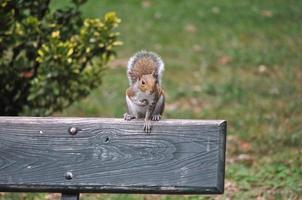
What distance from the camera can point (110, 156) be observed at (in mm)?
2850

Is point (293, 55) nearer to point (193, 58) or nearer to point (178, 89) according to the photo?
point (193, 58)

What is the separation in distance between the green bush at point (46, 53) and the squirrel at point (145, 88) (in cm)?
131

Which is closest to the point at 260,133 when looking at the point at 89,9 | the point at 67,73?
the point at 67,73

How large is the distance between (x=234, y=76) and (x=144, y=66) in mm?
4833

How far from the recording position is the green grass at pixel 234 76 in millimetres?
5117

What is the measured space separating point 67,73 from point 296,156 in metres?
1.79

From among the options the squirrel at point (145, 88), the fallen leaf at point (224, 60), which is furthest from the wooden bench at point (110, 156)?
the fallen leaf at point (224, 60)

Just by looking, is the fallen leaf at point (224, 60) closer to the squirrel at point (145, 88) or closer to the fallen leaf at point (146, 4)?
the fallen leaf at point (146, 4)

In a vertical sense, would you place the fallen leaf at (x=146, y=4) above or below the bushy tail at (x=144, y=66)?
above

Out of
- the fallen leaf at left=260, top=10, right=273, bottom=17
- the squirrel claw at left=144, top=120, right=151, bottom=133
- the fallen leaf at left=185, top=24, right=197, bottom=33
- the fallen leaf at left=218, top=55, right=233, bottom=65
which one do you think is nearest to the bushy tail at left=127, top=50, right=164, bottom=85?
the squirrel claw at left=144, top=120, right=151, bottom=133

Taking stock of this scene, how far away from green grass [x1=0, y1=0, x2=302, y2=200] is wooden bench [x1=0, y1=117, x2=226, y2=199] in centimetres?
159

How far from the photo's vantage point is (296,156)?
17.1ft

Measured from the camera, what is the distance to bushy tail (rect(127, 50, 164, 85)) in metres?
3.35

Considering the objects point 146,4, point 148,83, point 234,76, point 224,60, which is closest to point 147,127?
point 148,83
